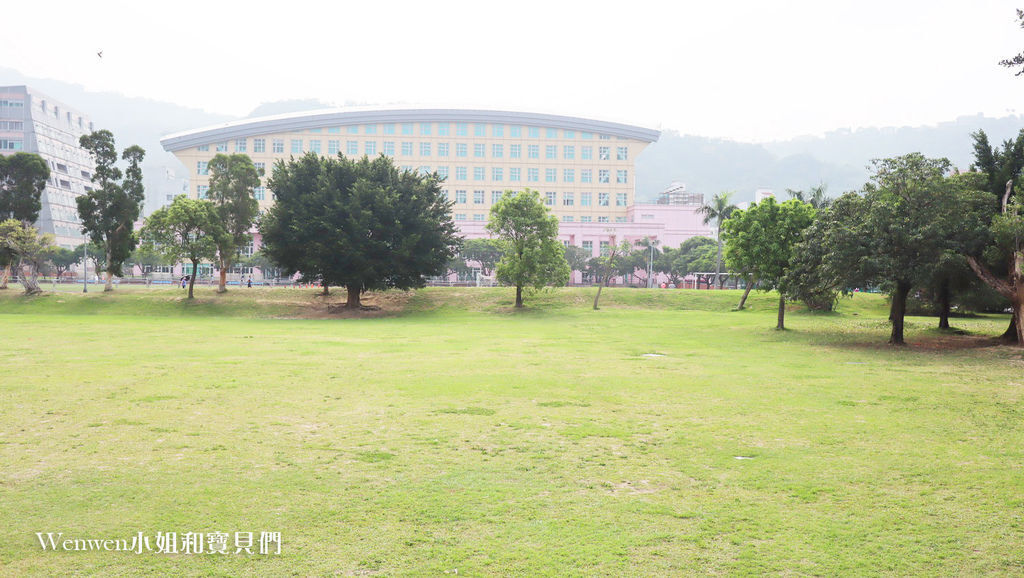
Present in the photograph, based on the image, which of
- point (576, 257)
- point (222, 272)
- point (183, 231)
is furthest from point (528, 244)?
point (576, 257)

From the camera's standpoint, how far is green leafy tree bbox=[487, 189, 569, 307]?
45.7 m

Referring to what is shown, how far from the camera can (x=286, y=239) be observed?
4456 cm

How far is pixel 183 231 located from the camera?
156 feet

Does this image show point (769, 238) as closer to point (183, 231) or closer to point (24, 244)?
point (183, 231)

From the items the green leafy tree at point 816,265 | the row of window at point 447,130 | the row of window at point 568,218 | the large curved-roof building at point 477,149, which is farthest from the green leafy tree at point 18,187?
the row of window at point 568,218

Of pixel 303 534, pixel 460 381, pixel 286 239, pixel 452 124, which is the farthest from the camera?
pixel 452 124

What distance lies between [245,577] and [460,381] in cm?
960

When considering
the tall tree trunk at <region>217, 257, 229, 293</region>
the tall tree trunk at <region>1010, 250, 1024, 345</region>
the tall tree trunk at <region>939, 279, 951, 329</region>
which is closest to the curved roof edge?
the tall tree trunk at <region>217, 257, 229, 293</region>

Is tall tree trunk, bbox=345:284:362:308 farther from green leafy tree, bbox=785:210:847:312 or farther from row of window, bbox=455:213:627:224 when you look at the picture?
row of window, bbox=455:213:627:224

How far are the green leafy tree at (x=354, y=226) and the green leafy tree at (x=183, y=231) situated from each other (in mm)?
4711

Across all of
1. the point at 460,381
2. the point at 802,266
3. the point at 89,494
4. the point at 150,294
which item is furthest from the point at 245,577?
the point at 150,294

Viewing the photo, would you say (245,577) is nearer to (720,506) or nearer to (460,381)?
(720,506)

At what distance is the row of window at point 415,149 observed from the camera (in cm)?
10706

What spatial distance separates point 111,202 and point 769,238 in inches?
1807
